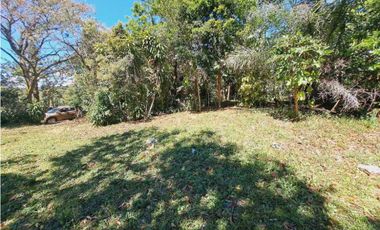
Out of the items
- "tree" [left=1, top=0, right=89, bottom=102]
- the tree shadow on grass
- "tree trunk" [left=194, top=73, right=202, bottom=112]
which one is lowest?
the tree shadow on grass

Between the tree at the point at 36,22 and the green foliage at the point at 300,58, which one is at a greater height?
the tree at the point at 36,22

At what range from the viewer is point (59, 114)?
12.8m

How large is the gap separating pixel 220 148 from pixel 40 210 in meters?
2.93

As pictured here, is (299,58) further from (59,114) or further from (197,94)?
(59,114)

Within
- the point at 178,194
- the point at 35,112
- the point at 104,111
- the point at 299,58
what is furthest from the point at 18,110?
the point at 299,58

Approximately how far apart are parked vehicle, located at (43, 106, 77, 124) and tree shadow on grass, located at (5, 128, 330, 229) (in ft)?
33.1

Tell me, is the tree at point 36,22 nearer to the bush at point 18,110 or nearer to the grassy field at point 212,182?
the bush at point 18,110

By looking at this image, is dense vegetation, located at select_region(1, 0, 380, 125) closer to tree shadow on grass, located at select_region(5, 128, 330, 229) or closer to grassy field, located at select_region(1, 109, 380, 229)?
grassy field, located at select_region(1, 109, 380, 229)

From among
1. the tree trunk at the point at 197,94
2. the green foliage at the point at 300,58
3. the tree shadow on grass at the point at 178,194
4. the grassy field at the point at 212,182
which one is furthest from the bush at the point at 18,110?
the green foliage at the point at 300,58

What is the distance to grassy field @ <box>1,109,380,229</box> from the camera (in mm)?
2328

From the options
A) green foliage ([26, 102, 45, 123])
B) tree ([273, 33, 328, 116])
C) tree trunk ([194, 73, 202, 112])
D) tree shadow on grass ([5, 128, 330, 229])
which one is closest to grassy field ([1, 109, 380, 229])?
tree shadow on grass ([5, 128, 330, 229])

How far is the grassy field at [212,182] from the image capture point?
7.64 feet

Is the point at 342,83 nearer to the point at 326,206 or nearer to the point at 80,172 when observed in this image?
the point at 326,206

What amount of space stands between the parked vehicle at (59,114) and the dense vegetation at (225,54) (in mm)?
1561
